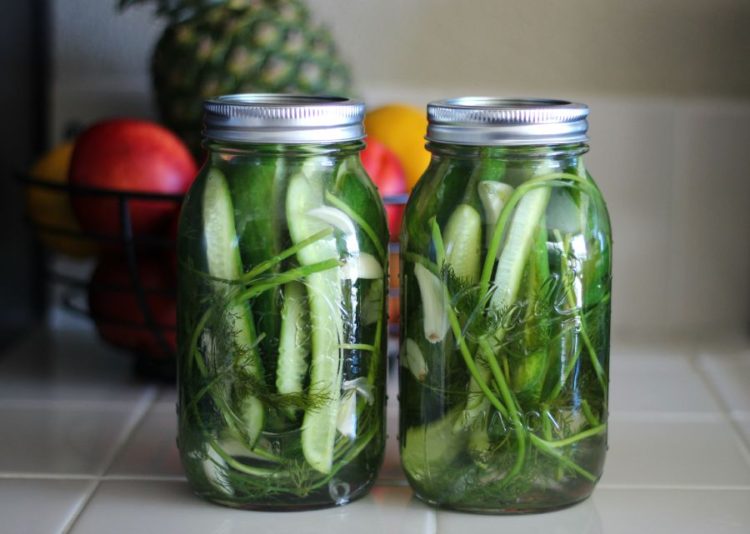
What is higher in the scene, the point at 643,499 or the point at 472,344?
the point at 472,344

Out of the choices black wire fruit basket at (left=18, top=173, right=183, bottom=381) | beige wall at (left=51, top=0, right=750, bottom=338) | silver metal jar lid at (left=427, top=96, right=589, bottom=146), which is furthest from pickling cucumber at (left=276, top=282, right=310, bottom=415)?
beige wall at (left=51, top=0, right=750, bottom=338)

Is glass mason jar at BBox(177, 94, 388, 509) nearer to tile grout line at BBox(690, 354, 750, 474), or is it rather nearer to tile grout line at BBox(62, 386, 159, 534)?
tile grout line at BBox(62, 386, 159, 534)

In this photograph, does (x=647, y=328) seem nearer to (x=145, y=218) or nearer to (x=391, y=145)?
(x=391, y=145)

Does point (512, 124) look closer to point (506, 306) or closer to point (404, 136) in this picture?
point (506, 306)

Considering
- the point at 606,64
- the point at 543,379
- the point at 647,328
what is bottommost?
the point at 647,328

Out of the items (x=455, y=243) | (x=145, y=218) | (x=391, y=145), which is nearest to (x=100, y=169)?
(x=145, y=218)

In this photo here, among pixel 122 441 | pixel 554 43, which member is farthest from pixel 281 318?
pixel 554 43

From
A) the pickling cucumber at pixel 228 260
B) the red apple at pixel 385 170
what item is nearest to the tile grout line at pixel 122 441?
the pickling cucumber at pixel 228 260

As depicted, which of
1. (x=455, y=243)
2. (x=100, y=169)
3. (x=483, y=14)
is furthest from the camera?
(x=483, y=14)
